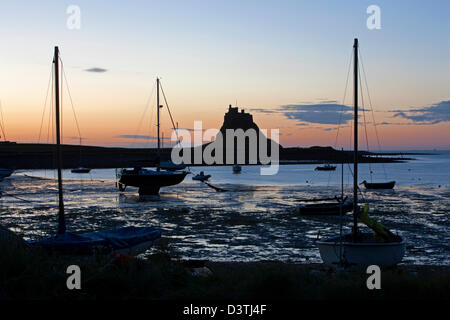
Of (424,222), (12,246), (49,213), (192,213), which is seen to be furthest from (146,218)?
(12,246)

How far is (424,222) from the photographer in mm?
A: 25406

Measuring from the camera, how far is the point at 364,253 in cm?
1309

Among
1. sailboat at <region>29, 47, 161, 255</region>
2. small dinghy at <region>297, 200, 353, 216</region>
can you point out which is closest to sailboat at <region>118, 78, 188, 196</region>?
small dinghy at <region>297, 200, 353, 216</region>

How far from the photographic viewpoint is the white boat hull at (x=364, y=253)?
42.9 ft

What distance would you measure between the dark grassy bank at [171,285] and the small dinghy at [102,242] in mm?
2560

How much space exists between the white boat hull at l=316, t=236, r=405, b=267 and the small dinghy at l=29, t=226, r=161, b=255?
565cm

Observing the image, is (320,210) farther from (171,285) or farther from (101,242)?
(171,285)

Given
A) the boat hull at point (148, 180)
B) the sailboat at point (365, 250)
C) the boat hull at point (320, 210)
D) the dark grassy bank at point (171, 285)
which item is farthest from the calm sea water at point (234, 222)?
the dark grassy bank at point (171, 285)

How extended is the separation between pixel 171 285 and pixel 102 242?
480 centimetres

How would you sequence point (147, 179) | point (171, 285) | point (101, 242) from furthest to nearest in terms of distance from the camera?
point (147, 179) → point (101, 242) → point (171, 285)

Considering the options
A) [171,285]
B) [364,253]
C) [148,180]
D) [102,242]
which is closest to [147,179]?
[148,180]

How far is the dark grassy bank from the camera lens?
7771 mm

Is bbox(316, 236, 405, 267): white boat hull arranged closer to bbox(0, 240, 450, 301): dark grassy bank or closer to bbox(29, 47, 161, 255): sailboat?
bbox(0, 240, 450, 301): dark grassy bank
